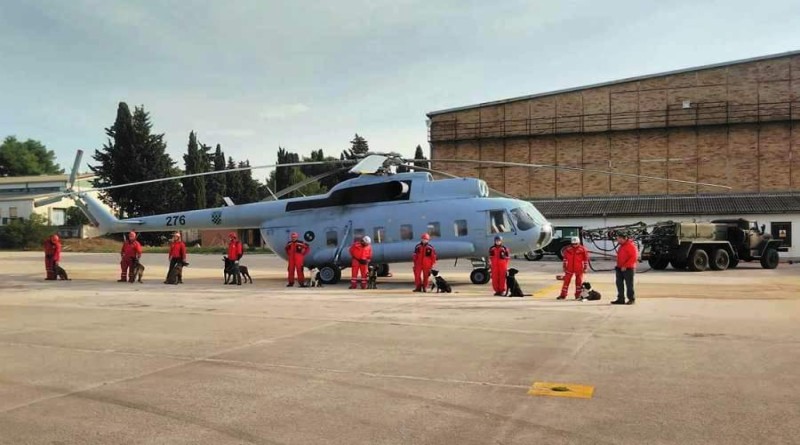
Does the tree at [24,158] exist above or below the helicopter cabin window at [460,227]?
above

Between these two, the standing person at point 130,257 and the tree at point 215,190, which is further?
the tree at point 215,190

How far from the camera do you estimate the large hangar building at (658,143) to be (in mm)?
40625

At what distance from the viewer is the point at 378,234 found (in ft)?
58.0

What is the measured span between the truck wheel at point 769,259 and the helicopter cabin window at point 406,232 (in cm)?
1627

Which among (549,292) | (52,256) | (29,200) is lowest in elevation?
(549,292)

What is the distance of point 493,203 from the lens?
16.8 meters

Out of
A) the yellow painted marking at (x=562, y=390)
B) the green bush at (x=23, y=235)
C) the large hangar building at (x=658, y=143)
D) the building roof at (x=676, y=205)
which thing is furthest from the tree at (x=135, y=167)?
the yellow painted marking at (x=562, y=390)

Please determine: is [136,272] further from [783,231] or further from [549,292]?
[783,231]

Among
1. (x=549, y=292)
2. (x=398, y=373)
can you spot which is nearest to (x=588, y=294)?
(x=549, y=292)

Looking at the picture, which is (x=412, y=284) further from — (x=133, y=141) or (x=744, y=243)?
(x=133, y=141)

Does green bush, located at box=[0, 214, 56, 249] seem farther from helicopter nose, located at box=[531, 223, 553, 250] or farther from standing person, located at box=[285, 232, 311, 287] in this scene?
helicopter nose, located at box=[531, 223, 553, 250]

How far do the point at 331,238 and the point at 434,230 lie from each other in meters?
3.16

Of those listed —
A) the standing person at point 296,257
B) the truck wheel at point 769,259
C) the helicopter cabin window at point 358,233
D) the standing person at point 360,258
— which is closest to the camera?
the standing person at point 360,258

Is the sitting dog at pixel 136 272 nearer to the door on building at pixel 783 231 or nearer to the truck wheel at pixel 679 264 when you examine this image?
the truck wheel at pixel 679 264
